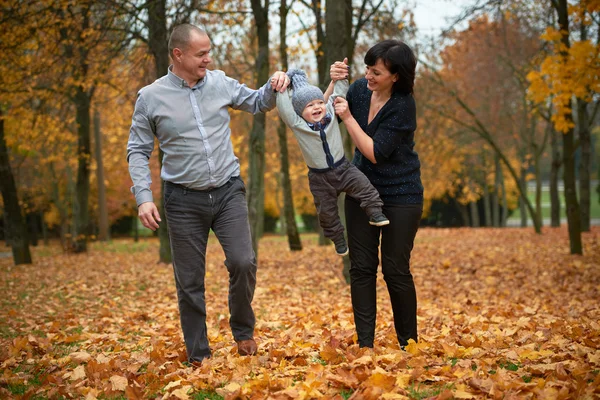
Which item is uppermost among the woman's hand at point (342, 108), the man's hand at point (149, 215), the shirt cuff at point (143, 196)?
the woman's hand at point (342, 108)

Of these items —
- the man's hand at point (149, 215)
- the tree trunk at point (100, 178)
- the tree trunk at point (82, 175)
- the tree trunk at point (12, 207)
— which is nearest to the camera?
the man's hand at point (149, 215)

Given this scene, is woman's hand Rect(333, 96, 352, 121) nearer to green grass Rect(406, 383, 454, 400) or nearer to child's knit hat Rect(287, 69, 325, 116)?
child's knit hat Rect(287, 69, 325, 116)

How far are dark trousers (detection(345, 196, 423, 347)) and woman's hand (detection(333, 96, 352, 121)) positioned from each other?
0.56 meters

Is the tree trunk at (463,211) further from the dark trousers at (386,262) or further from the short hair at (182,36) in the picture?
the short hair at (182,36)

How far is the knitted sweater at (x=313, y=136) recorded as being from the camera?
4012mm

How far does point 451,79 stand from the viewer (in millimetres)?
25016

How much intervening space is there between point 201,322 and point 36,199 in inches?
1163

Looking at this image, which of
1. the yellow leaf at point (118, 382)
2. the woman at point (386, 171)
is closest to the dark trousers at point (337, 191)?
the woman at point (386, 171)

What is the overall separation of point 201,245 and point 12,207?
11.7 metres

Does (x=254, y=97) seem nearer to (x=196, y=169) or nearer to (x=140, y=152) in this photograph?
(x=196, y=169)

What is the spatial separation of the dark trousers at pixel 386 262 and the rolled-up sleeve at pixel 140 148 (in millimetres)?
1348

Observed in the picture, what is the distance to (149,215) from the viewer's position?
3914 millimetres

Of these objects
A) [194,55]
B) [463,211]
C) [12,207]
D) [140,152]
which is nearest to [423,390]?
[140,152]

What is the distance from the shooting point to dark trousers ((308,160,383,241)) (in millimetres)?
3971
